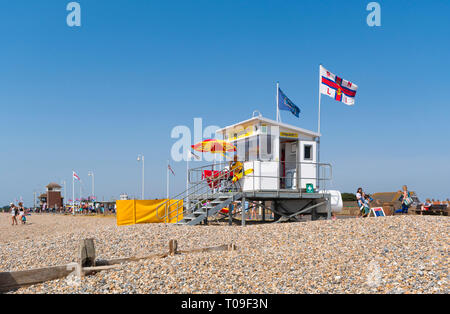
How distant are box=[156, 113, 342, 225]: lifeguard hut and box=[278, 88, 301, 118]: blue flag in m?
2.00

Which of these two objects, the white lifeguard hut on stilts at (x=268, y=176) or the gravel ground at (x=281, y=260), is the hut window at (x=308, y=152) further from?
the gravel ground at (x=281, y=260)

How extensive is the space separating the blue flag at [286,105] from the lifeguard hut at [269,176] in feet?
6.58

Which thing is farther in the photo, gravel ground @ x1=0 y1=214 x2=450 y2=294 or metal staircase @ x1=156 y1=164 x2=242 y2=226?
metal staircase @ x1=156 y1=164 x2=242 y2=226

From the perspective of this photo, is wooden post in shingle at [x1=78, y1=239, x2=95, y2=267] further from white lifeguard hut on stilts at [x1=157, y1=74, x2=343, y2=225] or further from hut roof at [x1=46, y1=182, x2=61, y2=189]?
hut roof at [x1=46, y1=182, x2=61, y2=189]

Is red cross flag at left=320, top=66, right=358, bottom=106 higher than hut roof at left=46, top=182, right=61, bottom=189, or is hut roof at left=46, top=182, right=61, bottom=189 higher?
red cross flag at left=320, top=66, right=358, bottom=106

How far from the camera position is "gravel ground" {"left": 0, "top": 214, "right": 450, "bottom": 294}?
6.38 meters

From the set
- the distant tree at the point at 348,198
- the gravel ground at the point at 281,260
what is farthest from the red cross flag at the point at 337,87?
the distant tree at the point at 348,198

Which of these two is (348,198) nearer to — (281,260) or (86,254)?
(281,260)

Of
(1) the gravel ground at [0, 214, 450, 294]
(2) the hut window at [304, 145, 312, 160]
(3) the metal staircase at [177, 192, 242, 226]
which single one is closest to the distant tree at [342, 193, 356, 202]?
(2) the hut window at [304, 145, 312, 160]

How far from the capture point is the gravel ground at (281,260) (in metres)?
6.38

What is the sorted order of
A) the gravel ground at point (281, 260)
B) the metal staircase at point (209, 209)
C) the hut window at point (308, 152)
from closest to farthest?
the gravel ground at point (281, 260) < the metal staircase at point (209, 209) < the hut window at point (308, 152)

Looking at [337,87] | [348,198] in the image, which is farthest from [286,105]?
[348,198]

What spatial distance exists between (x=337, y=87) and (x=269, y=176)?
6.60 metres
